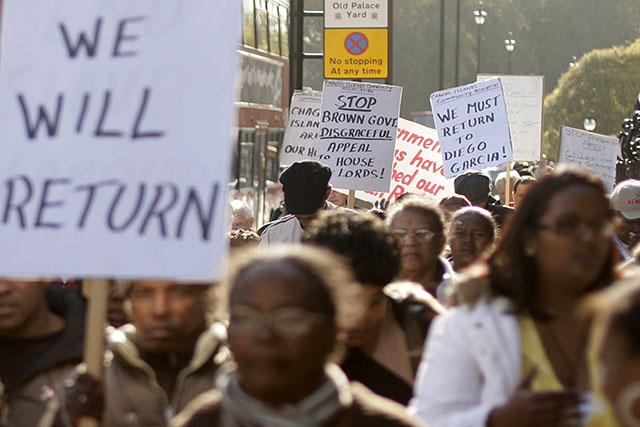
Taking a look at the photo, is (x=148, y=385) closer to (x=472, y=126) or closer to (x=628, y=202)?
(x=628, y=202)

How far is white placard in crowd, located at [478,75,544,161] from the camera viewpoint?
2217cm

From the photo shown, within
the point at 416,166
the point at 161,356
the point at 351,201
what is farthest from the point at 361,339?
the point at 416,166

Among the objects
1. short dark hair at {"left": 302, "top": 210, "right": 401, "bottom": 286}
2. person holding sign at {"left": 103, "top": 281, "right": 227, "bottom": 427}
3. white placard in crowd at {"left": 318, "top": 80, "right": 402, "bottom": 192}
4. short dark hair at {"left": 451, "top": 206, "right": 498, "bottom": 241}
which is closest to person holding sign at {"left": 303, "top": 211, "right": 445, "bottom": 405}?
short dark hair at {"left": 302, "top": 210, "right": 401, "bottom": 286}

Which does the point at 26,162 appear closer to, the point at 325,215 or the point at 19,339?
the point at 19,339

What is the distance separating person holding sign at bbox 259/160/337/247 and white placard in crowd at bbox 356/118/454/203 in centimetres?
516

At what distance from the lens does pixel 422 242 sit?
705 centimetres

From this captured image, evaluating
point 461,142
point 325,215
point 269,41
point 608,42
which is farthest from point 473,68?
point 325,215

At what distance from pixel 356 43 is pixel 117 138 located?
18.4 metres

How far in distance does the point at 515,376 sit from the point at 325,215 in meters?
1.60

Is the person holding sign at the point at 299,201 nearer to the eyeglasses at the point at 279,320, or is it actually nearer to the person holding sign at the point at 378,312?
the person holding sign at the point at 378,312

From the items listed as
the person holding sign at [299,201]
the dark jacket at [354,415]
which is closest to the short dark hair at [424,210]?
the person holding sign at [299,201]

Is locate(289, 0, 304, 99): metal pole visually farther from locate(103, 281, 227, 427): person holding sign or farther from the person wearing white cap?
locate(103, 281, 227, 427): person holding sign

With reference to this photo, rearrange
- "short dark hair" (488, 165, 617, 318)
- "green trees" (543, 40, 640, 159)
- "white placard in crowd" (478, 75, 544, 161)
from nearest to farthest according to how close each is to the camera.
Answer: "short dark hair" (488, 165, 617, 318) < "white placard in crowd" (478, 75, 544, 161) < "green trees" (543, 40, 640, 159)

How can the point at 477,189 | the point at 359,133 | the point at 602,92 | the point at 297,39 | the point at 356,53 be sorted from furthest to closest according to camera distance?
1. the point at 602,92
2. the point at 356,53
3. the point at 297,39
4. the point at 359,133
5. the point at 477,189
